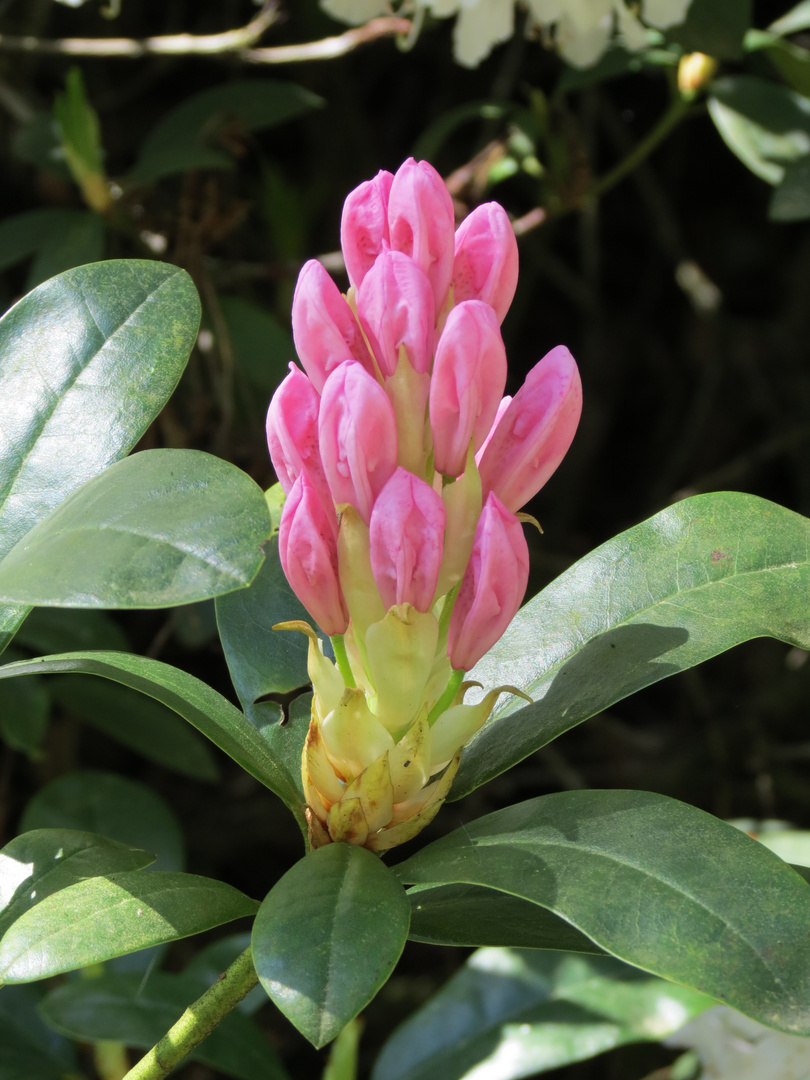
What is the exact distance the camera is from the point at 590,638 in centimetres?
65

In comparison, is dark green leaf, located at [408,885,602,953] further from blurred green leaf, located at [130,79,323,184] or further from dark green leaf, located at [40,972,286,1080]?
→ blurred green leaf, located at [130,79,323,184]

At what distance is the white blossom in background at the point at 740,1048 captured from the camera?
1.01m

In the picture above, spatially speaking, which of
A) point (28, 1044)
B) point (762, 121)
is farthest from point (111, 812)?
point (762, 121)

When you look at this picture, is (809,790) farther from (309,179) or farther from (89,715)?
(309,179)

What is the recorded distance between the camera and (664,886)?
0.47 meters

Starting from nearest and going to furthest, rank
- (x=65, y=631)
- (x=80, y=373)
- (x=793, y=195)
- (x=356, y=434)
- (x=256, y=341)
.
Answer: (x=356, y=434) < (x=80, y=373) < (x=793, y=195) < (x=65, y=631) < (x=256, y=341)

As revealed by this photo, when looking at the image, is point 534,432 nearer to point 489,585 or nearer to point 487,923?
point 489,585

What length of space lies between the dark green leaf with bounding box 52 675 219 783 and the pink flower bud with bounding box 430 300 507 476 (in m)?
0.87

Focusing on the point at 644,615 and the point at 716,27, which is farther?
the point at 716,27

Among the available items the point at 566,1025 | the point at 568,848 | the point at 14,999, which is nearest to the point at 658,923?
the point at 568,848

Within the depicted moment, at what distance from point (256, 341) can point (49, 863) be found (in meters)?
0.92

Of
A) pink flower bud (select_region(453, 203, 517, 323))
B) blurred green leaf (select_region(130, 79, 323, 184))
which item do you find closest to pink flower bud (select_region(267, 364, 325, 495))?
pink flower bud (select_region(453, 203, 517, 323))

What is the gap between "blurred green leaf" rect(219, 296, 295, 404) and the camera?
1.38m

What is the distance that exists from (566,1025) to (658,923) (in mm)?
657
